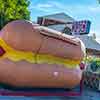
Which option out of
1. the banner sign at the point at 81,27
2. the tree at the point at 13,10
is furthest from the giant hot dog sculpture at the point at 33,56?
the tree at the point at 13,10

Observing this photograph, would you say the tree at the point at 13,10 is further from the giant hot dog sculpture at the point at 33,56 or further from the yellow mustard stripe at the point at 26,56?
the yellow mustard stripe at the point at 26,56

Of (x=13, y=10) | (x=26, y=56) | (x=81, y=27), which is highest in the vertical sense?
(x=13, y=10)

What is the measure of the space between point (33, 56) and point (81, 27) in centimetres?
274

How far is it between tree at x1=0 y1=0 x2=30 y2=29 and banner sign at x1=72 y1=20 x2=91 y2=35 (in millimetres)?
17681

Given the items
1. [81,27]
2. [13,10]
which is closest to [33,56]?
[81,27]

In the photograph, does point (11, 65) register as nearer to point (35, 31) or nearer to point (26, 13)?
point (35, 31)

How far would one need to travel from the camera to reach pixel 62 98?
5.89m

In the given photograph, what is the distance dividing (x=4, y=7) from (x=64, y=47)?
22.0 m

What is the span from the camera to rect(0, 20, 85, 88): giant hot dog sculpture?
19.4 ft

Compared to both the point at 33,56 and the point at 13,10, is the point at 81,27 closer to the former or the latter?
the point at 33,56

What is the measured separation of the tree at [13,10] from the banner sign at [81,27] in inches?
696

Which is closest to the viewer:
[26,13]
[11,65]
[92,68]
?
[11,65]

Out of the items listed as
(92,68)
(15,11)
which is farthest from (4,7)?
(92,68)

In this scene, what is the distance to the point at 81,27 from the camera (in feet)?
27.9
